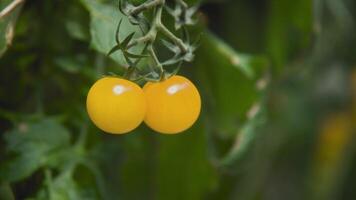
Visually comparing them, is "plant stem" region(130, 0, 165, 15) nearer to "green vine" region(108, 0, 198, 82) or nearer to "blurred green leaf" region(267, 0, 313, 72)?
"green vine" region(108, 0, 198, 82)

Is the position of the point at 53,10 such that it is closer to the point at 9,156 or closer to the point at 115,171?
the point at 9,156

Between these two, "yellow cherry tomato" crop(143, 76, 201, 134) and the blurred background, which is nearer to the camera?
"yellow cherry tomato" crop(143, 76, 201, 134)

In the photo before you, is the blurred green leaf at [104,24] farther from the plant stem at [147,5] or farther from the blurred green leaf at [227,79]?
the blurred green leaf at [227,79]

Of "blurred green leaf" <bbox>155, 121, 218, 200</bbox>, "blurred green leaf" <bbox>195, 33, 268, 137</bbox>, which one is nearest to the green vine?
"blurred green leaf" <bbox>195, 33, 268, 137</bbox>

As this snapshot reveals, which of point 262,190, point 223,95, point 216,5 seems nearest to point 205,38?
point 223,95

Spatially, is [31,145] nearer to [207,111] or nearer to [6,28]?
[6,28]

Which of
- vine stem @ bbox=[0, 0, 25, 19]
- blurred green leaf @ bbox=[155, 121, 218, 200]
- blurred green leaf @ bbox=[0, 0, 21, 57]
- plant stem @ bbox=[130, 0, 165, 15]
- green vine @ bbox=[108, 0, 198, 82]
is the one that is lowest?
blurred green leaf @ bbox=[155, 121, 218, 200]
